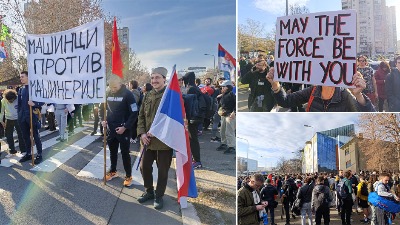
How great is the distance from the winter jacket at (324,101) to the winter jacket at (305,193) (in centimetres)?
84

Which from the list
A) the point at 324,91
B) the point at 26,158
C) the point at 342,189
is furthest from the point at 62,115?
the point at 324,91

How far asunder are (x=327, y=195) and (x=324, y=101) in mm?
1180

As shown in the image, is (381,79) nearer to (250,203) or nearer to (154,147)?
(250,203)

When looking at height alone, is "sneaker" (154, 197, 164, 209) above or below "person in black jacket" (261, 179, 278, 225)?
below

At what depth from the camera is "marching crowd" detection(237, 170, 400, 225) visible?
3822 mm

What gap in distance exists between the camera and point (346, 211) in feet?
13.3

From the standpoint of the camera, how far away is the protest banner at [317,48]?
11.1ft

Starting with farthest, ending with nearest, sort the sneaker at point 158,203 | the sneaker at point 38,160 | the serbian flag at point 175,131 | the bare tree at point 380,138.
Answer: the sneaker at point 38,160
the sneaker at point 158,203
the serbian flag at point 175,131
the bare tree at point 380,138

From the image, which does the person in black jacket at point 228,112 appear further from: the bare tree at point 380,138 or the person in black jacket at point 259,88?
the bare tree at point 380,138

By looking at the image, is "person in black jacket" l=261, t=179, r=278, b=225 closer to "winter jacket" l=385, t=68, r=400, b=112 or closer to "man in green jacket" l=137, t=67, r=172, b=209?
"winter jacket" l=385, t=68, r=400, b=112

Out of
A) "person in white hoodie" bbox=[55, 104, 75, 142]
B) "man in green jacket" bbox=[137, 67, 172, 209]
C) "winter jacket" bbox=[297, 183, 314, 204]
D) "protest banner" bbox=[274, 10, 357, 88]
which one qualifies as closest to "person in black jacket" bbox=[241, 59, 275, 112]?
"protest banner" bbox=[274, 10, 357, 88]

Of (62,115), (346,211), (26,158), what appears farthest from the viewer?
(62,115)

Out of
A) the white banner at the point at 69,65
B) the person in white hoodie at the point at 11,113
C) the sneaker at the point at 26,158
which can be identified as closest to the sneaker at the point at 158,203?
the white banner at the point at 69,65

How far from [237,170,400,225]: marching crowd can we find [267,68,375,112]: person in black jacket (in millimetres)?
621
